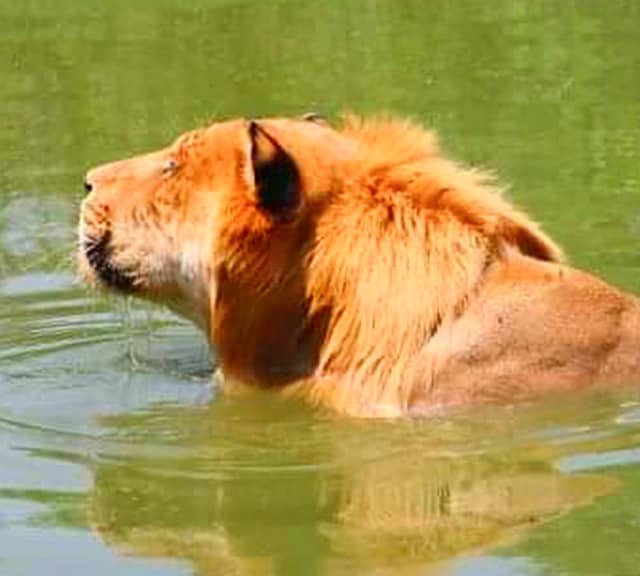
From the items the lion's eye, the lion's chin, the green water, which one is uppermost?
the lion's eye

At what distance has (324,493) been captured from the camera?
620cm

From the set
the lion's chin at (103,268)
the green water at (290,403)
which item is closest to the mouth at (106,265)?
the lion's chin at (103,268)

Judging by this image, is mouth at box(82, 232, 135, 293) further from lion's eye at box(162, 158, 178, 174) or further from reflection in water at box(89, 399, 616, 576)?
reflection in water at box(89, 399, 616, 576)

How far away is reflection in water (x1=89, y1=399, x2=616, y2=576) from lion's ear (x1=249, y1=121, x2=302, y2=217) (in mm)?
631

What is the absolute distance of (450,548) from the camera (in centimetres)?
555

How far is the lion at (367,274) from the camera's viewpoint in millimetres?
6402

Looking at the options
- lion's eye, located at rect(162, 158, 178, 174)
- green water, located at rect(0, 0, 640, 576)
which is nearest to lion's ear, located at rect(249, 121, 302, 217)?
lion's eye, located at rect(162, 158, 178, 174)

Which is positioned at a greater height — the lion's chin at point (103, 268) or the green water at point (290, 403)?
the lion's chin at point (103, 268)

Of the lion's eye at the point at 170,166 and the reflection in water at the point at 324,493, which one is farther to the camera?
the lion's eye at the point at 170,166

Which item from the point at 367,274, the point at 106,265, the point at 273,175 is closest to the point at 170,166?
the point at 106,265

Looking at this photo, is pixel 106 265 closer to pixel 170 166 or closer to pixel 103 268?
pixel 103 268

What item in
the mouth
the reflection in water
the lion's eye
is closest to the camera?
the reflection in water

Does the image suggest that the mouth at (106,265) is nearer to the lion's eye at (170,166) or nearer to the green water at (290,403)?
the lion's eye at (170,166)

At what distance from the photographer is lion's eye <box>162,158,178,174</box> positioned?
269 inches
